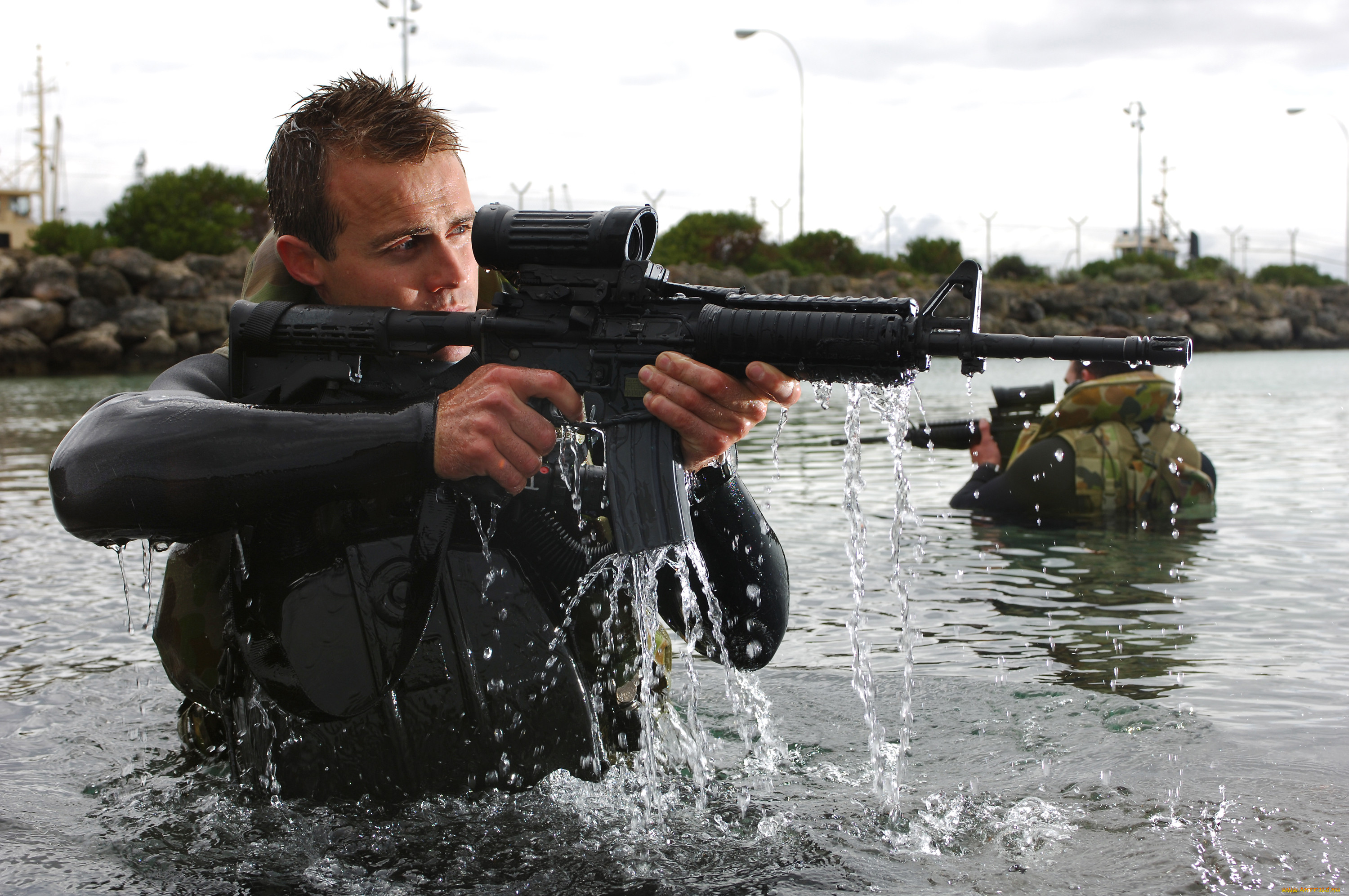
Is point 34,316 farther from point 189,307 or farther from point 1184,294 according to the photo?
point 1184,294

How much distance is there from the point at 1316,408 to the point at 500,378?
20.0m

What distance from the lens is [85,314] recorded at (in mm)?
38438

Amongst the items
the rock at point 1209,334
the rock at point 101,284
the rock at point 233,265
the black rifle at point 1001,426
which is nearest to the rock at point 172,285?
the rock at point 101,284

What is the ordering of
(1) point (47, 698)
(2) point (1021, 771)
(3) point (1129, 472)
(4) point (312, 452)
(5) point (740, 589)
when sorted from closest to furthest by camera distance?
(4) point (312, 452) < (5) point (740, 589) < (2) point (1021, 771) < (1) point (47, 698) < (3) point (1129, 472)

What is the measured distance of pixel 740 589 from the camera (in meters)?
3.46

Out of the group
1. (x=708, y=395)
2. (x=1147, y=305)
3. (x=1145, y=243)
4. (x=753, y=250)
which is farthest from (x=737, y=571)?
(x=1145, y=243)

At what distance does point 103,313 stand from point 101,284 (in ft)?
4.24

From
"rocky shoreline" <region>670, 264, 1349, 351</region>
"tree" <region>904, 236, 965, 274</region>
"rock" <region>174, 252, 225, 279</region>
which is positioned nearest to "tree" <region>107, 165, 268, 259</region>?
"rock" <region>174, 252, 225, 279</region>

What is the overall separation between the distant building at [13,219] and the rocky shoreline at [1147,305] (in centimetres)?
3714

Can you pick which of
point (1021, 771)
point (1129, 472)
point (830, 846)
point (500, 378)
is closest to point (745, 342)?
point (500, 378)

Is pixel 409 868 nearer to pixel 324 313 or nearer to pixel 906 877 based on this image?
pixel 906 877

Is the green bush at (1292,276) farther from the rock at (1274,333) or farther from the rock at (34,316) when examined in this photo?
the rock at (34,316)

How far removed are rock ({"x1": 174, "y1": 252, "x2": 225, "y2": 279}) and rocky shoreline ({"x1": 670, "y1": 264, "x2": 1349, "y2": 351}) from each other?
18.6 m

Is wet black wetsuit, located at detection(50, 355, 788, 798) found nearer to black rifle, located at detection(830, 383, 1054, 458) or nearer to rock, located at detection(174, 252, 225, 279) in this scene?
black rifle, located at detection(830, 383, 1054, 458)
